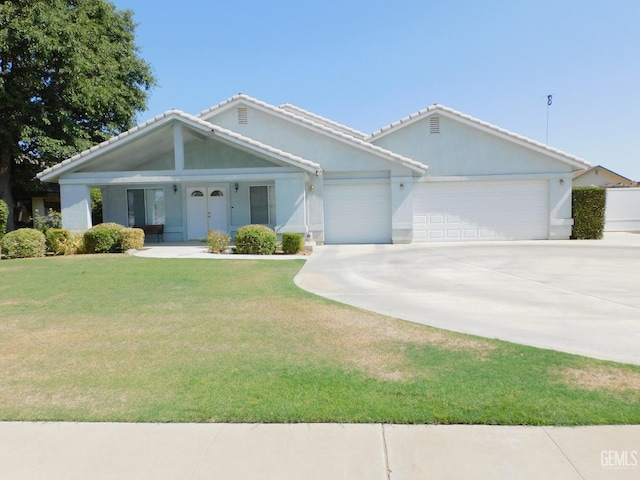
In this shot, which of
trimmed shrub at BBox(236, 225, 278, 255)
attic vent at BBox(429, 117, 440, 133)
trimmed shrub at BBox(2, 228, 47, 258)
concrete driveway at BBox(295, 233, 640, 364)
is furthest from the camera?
attic vent at BBox(429, 117, 440, 133)

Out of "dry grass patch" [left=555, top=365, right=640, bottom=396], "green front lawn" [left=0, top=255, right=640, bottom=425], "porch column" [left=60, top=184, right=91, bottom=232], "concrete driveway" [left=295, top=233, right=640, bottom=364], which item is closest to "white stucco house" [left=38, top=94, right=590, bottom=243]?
"porch column" [left=60, top=184, right=91, bottom=232]

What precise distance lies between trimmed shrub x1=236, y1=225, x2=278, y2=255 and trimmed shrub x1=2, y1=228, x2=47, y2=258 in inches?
267

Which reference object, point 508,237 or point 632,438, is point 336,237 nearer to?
point 508,237

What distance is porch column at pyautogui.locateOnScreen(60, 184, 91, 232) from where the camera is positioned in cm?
1711

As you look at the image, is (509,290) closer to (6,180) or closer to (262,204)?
(262,204)

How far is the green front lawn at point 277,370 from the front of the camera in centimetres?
357

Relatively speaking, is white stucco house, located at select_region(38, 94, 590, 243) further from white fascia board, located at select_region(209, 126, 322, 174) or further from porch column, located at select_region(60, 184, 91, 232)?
white fascia board, located at select_region(209, 126, 322, 174)

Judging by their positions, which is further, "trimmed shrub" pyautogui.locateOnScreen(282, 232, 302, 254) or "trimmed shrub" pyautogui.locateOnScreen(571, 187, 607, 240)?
"trimmed shrub" pyautogui.locateOnScreen(571, 187, 607, 240)

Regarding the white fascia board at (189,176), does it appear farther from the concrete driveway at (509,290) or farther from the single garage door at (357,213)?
the concrete driveway at (509,290)

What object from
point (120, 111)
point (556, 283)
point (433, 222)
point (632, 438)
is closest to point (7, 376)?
point (632, 438)

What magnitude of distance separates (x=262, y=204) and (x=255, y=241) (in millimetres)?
4634

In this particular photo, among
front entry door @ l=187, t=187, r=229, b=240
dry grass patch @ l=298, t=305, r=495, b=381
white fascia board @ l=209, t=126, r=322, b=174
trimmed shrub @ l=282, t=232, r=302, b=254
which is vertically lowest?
dry grass patch @ l=298, t=305, r=495, b=381

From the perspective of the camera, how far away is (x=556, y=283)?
8.98 meters

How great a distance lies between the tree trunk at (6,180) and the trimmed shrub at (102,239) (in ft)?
32.6
